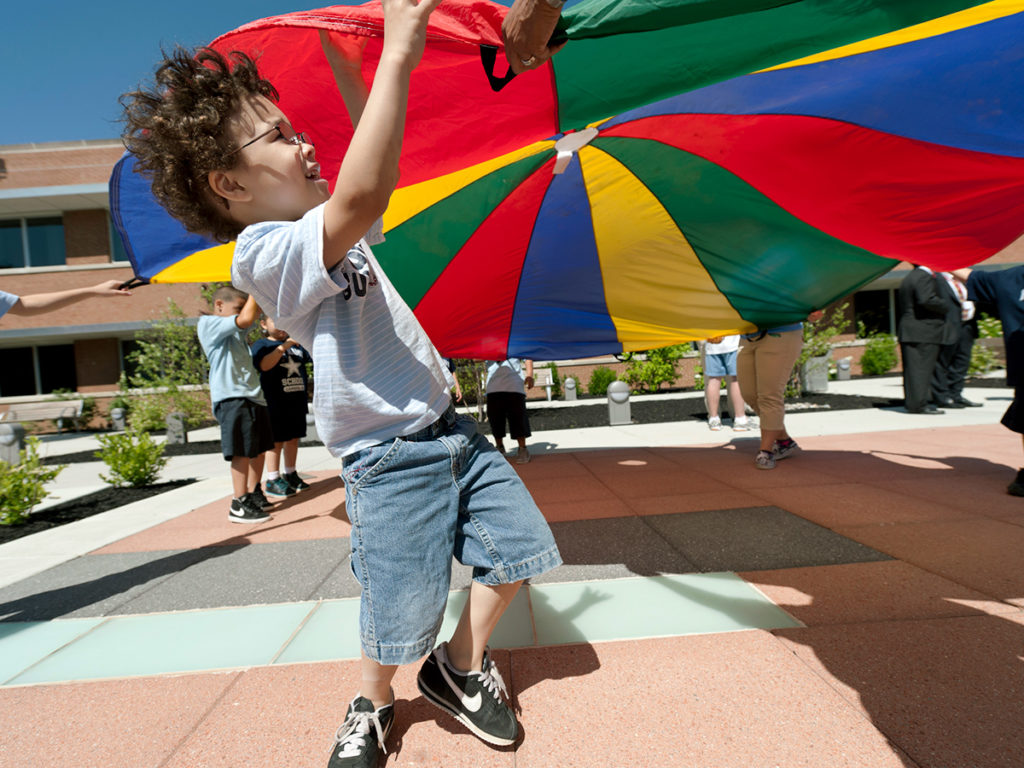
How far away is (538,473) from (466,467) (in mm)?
3966

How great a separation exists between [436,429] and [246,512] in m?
3.45

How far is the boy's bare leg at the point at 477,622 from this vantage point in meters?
1.51

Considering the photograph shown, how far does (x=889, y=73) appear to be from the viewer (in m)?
2.23

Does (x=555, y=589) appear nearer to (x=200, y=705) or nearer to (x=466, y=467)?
(x=466, y=467)

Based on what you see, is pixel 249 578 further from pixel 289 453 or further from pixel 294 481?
pixel 289 453

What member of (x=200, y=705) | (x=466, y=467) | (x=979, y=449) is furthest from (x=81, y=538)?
(x=979, y=449)

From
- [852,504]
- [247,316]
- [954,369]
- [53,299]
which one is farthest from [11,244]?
[954,369]

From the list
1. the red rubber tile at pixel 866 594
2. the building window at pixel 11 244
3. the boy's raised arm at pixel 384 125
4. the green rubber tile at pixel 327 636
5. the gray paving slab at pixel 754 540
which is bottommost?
the green rubber tile at pixel 327 636

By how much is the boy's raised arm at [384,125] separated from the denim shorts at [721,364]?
7.41 m

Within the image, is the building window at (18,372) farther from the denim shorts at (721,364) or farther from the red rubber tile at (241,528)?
the denim shorts at (721,364)

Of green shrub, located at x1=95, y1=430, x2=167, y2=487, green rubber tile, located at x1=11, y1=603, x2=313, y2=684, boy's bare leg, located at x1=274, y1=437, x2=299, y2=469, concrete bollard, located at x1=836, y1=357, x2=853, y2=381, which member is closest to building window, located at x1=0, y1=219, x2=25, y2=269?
green shrub, located at x1=95, y1=430, x2=167, y2=487

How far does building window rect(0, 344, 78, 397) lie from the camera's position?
57.8ft

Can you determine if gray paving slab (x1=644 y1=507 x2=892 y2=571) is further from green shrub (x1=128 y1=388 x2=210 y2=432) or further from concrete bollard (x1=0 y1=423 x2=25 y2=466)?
green shrub (x1=128 y1=388 x2=210 y2=432)

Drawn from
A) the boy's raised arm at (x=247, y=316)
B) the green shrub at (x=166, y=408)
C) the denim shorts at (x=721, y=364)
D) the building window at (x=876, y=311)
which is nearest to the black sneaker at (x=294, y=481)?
the boy's raised arm at (x=247, y=316)
